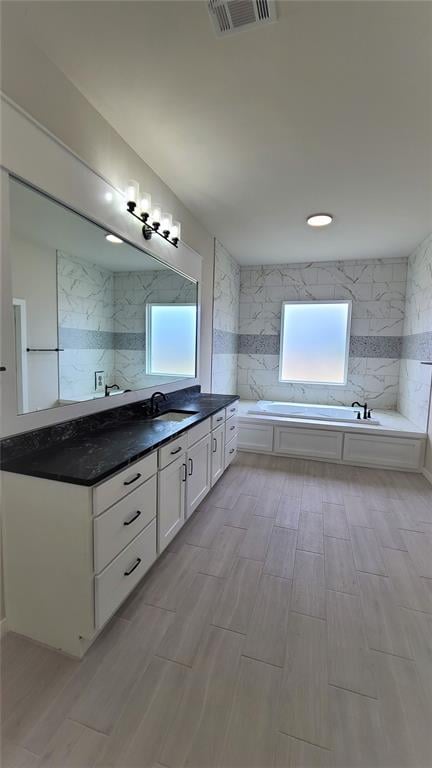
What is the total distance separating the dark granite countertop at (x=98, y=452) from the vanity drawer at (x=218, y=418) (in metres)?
0.41

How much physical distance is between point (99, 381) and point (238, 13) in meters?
1.87

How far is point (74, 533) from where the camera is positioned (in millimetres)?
1253

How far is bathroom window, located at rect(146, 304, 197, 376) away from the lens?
103 inches

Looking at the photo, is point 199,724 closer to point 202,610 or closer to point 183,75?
point 202,610

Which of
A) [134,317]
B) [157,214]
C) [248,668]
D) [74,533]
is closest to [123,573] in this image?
[74,533]

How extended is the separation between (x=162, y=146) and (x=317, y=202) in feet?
4.89

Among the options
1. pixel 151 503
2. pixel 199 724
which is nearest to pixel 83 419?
pixel 151 503

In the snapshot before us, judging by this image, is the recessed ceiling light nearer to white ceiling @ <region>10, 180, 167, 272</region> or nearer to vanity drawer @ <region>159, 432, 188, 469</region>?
white ceiling @ <region>10, 180, 167, 272</region>

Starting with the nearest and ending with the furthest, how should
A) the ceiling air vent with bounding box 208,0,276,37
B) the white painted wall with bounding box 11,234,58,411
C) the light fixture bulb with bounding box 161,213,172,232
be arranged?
the ceiling air vent with bounding box 208,0,276,37
the white painted wall with bounding box 11,234,58,411
the light fixture bulb with bounding box 161,213,172,232

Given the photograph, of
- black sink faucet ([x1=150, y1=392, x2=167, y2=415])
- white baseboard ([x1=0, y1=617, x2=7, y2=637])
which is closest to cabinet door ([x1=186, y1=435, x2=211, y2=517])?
black sink faucet ([x1=150, y1=392, x2=167, y2=415])

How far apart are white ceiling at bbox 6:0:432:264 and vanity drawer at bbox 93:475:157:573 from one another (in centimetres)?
205

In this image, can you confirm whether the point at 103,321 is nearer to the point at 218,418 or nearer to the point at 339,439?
the point at 218,418

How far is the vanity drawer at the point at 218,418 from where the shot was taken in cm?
270

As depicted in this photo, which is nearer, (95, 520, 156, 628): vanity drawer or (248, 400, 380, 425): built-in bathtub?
(95, 520, 156, 628): vanity drawer
